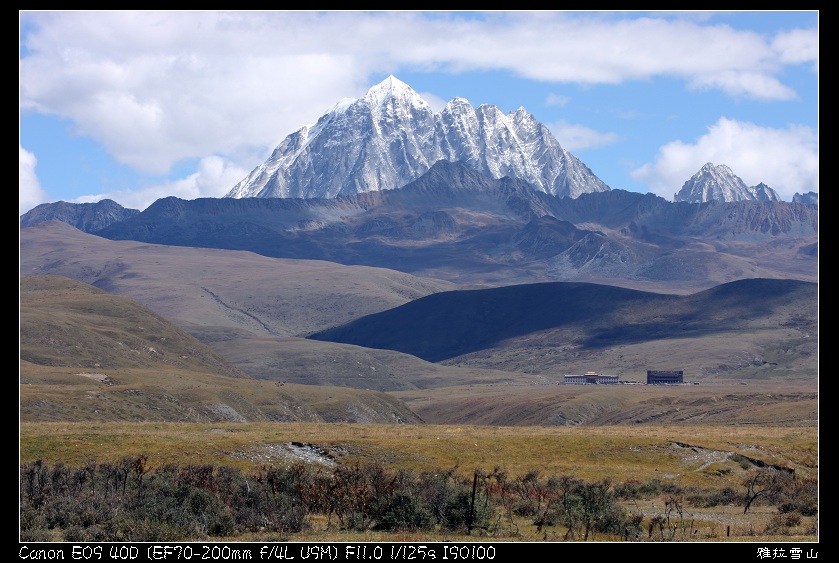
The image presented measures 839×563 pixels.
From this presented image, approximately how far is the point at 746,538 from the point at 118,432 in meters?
41.9

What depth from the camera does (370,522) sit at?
34.4 meters
